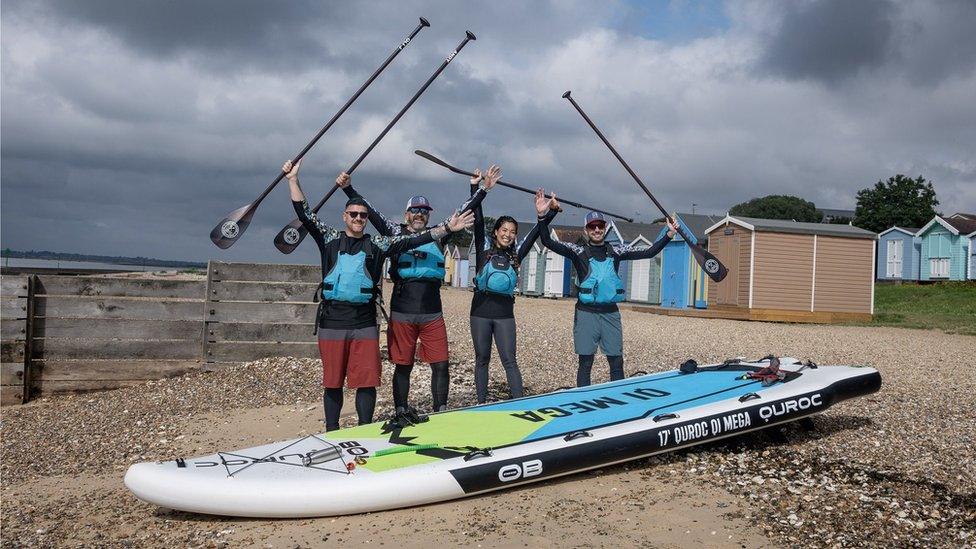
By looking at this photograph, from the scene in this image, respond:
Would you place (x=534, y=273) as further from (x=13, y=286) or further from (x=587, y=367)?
(x=587, y=367)

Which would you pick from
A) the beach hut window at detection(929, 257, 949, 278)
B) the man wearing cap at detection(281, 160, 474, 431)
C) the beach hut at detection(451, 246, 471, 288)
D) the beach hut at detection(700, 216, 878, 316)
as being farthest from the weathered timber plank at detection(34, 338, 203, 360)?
the beach hut at detection(451, 246, 471, 288)

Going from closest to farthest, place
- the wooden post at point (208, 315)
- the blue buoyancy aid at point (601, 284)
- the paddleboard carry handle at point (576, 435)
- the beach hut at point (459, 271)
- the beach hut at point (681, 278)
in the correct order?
1. the paddleboard carry handle at point (576, 435)
2. the blue buoyancy aid at point (601, 284)
3. the wooden post at point (208, 315)
4. the beach hut at point (681, 278)
5. the beach hut at point (459, 271)

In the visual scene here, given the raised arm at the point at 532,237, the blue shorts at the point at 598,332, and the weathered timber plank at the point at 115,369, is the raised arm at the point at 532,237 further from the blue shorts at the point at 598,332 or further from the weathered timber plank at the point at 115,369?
the weathered timber plank at the point at 115,369

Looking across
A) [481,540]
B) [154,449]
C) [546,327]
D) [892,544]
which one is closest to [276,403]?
[154,449]

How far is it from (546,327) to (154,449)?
11839 millimetres

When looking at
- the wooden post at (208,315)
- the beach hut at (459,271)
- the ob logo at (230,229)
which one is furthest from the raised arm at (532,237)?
the beach hut at (459,271)

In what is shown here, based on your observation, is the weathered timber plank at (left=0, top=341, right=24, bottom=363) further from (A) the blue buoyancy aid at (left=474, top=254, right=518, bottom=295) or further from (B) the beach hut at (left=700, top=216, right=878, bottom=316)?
(B) the beach hut at (left=700, top=216, right=878, bottom=316)

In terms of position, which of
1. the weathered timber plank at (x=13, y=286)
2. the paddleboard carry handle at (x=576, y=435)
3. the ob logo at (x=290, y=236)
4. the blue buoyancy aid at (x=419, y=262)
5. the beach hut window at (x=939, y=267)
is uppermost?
the beach hut window at (x=939, y=267)

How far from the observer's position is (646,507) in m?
4.61

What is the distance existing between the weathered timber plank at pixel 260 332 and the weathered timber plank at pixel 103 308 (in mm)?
627

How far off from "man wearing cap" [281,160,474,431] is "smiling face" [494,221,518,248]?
82 centimetres

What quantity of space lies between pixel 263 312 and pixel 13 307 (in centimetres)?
302

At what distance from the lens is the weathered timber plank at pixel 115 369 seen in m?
9.36

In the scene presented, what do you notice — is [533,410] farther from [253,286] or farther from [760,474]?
[253,286]
